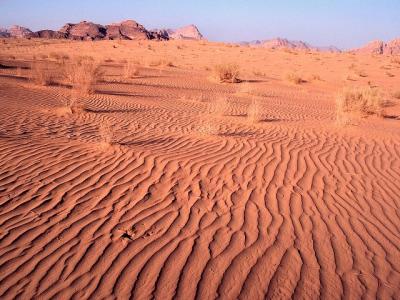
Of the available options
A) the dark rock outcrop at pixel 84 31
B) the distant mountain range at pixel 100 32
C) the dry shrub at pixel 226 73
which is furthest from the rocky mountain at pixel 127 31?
the dry shrub at pixel 226 73

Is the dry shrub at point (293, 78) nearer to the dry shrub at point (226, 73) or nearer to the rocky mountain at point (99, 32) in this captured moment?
the dry shrub at point (226, 73)

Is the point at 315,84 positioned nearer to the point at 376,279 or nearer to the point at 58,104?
the point at 58,104

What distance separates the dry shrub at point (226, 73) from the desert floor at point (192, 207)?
795 centimetres

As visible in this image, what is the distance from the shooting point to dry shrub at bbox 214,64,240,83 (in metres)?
16.0

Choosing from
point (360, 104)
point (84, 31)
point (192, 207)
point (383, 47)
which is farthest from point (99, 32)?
point (383, 47)

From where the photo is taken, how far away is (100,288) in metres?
2.79

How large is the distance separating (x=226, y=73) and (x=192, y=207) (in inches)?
500

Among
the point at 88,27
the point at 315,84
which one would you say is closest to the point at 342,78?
the point at 315,84

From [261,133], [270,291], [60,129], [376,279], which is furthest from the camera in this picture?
[261,133]

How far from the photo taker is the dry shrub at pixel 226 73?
1595cm

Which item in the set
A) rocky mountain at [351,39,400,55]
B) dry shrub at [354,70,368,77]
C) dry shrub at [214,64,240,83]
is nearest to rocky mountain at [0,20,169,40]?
dry shrub at [354,70,368,77]

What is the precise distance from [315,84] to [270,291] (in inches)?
666

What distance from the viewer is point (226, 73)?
633 inches

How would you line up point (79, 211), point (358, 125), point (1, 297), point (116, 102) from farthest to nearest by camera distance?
point (116, 102)
point (358, 125)
point (79, 211)
point (1, 297)
